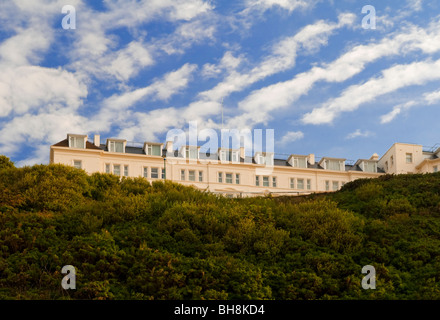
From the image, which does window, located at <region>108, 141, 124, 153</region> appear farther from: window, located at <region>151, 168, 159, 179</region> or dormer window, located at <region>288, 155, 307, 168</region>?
dormer window, located at <region>288, 155, 307, 168</region>

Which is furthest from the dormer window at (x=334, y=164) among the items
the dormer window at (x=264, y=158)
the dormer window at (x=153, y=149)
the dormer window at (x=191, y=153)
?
the dormer window at (x=153, y=149)

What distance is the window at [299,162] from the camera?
83.3m

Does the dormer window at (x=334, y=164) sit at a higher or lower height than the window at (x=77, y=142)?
lower

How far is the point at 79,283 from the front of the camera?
2136 cm

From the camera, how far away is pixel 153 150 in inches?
3061

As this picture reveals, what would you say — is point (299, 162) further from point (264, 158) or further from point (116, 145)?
point (116, 145)

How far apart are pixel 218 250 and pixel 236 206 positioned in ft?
18.0

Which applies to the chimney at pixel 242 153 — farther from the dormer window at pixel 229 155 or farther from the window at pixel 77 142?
the window at pixel 77 142

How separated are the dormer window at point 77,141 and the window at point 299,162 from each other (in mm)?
28434

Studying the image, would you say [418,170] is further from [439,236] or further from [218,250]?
[218,250]

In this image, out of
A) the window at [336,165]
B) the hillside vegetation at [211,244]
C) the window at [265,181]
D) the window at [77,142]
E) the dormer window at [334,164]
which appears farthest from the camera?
the window at [336,165]

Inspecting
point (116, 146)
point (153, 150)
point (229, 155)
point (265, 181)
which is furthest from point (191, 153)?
point (265, 181)
